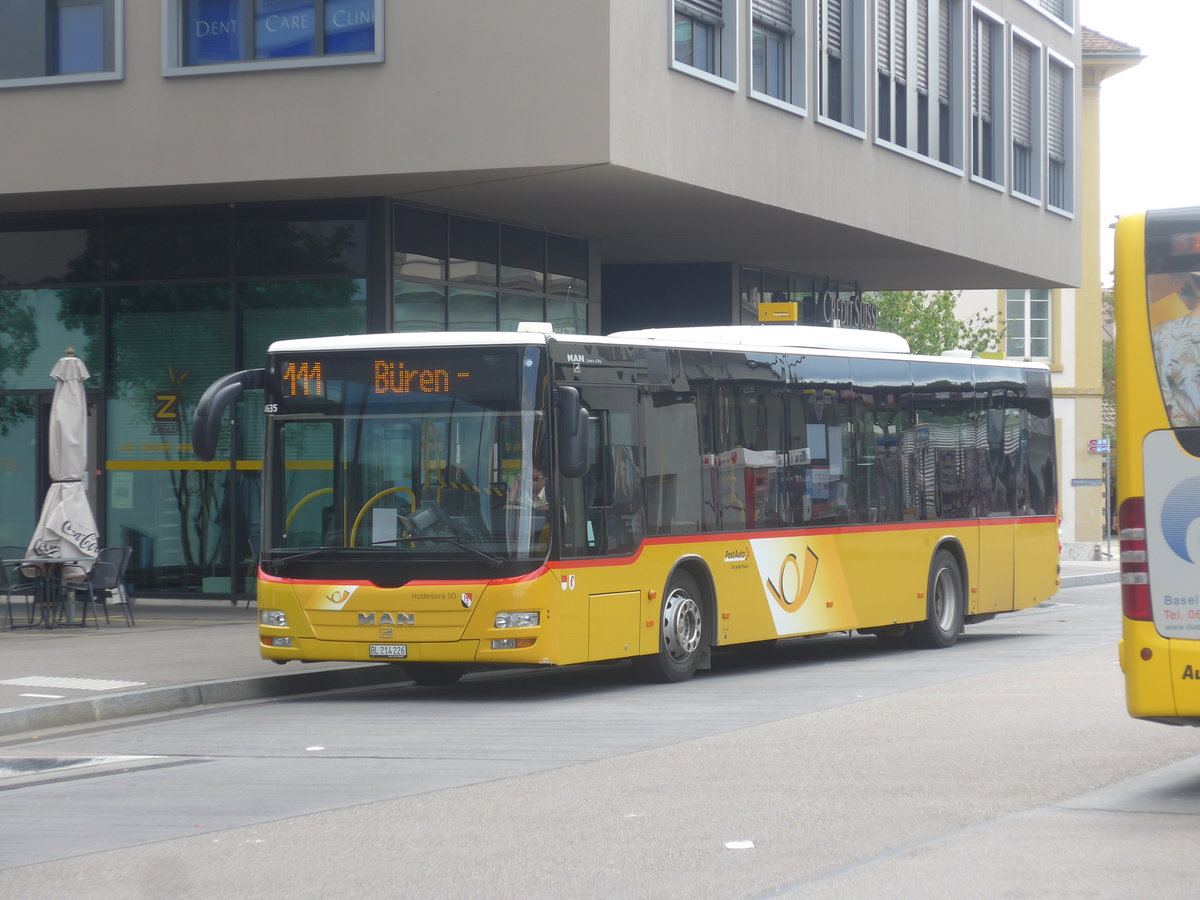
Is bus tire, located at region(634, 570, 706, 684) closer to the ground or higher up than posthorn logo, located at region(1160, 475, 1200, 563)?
closer to the ground

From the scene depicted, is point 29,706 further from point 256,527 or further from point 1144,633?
point 256,527

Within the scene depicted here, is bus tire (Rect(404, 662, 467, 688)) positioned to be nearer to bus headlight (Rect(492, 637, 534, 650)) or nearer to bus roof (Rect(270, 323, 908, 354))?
bus headlight (Rect(492, 637, 534, 650))

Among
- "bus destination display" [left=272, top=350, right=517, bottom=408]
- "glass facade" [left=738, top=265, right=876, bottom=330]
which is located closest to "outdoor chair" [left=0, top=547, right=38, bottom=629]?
"bus destination display" [left=272, top=350, right=517, bottom=408]

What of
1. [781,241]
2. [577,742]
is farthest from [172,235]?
[577,742]

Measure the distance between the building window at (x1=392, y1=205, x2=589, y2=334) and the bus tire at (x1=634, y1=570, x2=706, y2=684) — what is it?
308 inches

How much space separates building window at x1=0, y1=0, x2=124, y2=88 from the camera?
21.2 m

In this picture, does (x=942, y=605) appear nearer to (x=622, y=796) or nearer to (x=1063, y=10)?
(x=622, y=796)

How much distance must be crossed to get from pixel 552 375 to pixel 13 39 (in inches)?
455

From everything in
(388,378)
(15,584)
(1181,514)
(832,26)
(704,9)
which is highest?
(832,26)

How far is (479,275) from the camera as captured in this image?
22.8 m

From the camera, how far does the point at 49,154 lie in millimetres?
21078

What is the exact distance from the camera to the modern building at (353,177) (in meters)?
19.6

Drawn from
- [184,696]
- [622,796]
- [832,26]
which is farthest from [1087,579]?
[622,796]

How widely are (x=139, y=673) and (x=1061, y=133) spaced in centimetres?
2433
